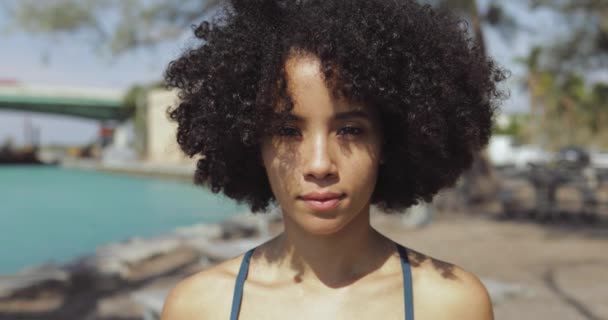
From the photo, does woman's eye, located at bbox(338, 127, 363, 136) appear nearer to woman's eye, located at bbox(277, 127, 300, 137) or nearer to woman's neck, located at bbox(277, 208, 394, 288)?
woman's eye, located at bbox(277, 127, 300, 137)

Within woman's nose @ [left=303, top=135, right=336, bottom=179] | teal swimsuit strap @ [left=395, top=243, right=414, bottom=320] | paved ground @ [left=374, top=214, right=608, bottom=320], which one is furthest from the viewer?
paved ground @ [left=374, top=214, right=608, bottom=320]

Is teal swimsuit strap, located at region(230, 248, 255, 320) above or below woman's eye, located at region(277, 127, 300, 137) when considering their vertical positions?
below

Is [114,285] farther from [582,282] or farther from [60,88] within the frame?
[60,88]

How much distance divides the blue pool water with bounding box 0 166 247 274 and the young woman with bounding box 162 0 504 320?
870cm

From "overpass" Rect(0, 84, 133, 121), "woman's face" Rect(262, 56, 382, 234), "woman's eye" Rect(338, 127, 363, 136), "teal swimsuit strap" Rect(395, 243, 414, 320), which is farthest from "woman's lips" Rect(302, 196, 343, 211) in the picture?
"overpass" Rect(0, 84, 133, 121)

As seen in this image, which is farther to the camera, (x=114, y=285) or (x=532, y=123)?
(x=532, y=123)

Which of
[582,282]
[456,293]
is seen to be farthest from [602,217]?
[456,293]

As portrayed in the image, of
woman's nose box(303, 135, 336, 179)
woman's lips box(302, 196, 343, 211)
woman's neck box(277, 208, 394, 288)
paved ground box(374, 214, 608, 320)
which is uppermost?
woman's nose box(303, 135, 336, 179)

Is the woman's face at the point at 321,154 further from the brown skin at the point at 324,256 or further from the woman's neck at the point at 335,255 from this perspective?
the woman's neck at the point at 335,255

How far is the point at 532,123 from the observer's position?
1242 inches

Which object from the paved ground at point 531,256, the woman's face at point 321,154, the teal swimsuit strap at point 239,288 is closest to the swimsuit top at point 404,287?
the teal swimsuit strap at point 239,288

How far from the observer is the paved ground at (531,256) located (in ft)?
16.6

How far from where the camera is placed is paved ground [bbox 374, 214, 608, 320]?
16.6ft

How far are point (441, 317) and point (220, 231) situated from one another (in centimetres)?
795
